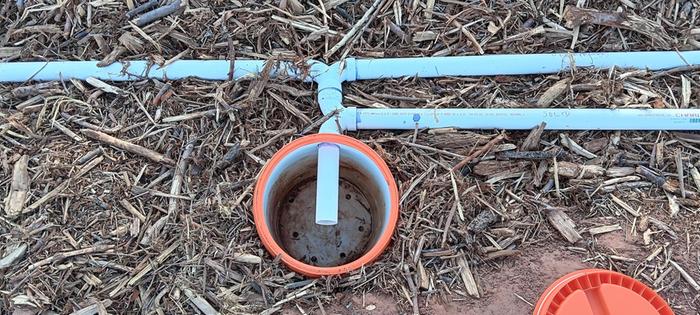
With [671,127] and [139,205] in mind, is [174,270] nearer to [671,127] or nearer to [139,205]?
[139,205]

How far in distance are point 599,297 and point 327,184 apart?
2.81ft

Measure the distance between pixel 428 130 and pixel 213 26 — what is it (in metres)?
0.83

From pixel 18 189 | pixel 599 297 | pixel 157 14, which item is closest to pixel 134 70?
pixel 157 14

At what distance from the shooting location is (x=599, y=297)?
5.70ft

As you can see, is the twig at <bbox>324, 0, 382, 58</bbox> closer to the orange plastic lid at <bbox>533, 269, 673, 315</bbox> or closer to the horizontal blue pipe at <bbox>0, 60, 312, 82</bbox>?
the horizontal blue pipe at <bbox>0, 60, 312, 82</bbox>

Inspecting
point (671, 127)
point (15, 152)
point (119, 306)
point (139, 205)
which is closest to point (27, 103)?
point (15, 152)

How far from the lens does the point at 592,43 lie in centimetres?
217

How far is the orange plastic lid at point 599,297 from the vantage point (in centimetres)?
171

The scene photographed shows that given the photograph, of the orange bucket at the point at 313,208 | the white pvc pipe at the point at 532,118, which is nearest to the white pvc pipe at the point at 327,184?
the orange bucket at the point at 313,208

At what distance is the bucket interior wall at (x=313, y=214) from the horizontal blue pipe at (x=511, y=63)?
0.33 m

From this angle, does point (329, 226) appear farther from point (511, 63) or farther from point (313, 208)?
point (511, 63)

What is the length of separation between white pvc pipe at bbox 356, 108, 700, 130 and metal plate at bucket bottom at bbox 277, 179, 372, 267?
40 cm

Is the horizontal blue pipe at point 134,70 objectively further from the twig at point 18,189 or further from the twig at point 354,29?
the twig at point 18,189

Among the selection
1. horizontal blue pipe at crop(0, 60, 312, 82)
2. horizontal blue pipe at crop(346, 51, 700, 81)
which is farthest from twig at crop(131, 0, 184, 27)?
horizontal blue pipe at crop(346, 51, 700, 81)
